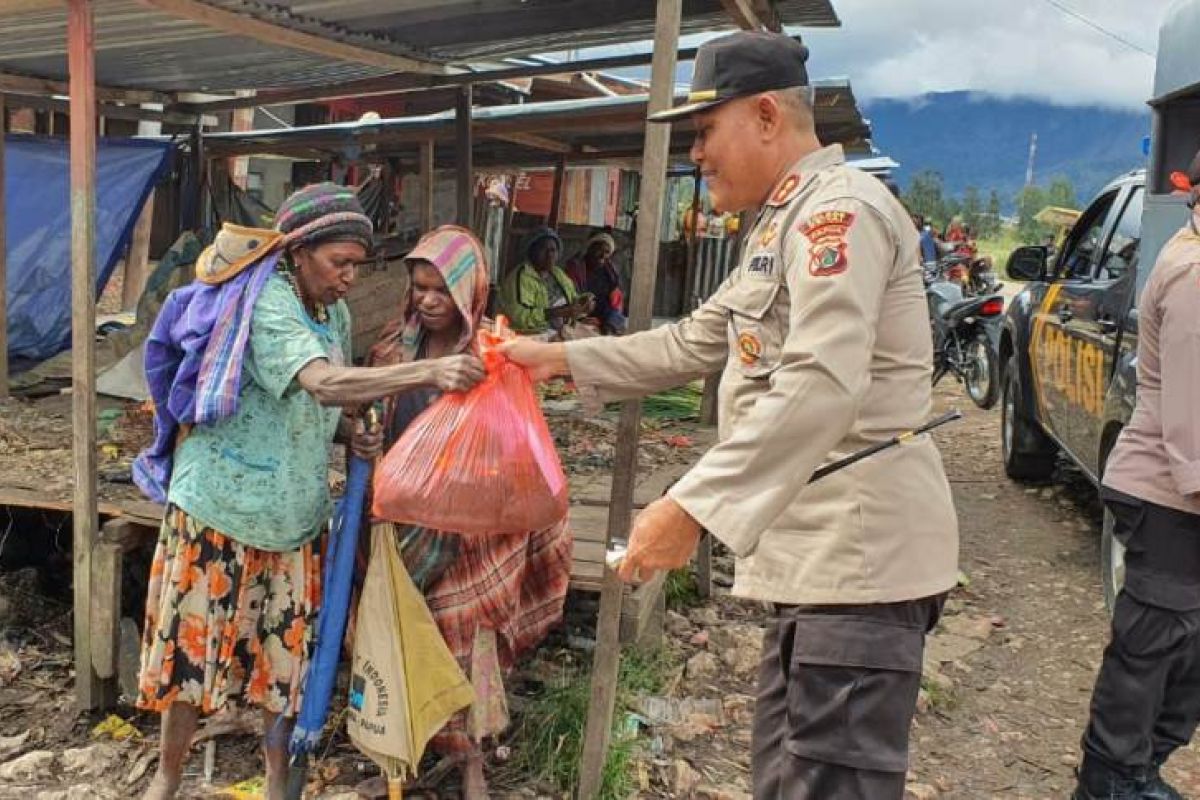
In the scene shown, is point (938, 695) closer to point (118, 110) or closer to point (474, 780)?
point (474, 780)

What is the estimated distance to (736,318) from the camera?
185cm

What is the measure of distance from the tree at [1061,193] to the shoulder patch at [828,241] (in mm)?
41003

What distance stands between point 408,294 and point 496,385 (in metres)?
0.64

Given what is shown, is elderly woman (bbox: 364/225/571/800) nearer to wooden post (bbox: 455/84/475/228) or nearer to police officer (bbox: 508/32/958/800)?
police officer (bbox: 508/32/958/800)

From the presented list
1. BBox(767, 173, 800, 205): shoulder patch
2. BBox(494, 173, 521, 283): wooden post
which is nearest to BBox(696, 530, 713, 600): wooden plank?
BBox(767, 173, 800, 205): shoulder patch

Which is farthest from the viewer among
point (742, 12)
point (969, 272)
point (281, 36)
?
point (969, 272)

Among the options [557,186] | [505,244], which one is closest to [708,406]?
[557,186]

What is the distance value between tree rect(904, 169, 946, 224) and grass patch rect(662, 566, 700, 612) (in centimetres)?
2882

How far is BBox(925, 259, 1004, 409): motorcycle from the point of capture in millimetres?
9391

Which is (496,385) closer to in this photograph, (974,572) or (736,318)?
(736,318)

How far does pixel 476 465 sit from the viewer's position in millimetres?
2420

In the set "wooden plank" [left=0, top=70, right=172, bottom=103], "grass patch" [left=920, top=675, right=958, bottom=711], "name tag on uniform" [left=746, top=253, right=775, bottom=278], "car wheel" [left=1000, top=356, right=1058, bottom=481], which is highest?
"wooden plank" [left=0, top=70, right=172, bottom=103]

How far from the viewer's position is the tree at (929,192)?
3173 cm

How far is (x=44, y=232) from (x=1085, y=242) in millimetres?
6616
